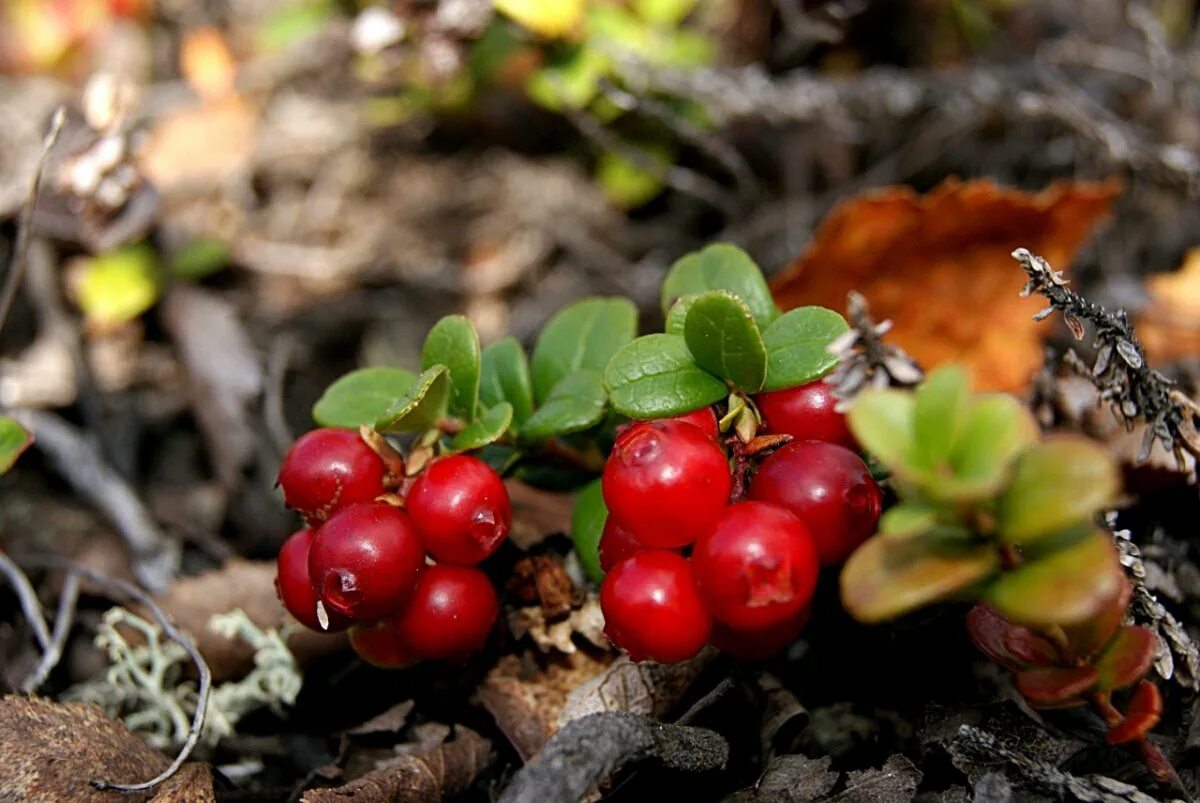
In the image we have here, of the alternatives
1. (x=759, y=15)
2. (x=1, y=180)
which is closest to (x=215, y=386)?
(x=1, y=180)

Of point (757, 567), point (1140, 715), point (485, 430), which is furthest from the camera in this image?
point (485, 430)

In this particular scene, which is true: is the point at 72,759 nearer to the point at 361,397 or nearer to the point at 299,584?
the point at 299,584

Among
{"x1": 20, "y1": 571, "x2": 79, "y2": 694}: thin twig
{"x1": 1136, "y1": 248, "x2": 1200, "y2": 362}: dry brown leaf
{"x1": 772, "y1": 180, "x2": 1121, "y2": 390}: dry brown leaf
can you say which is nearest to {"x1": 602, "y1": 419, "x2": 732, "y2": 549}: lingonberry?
{"x1": 20, "y1": 571, "x2": 79, "y2": 694}: thin twig

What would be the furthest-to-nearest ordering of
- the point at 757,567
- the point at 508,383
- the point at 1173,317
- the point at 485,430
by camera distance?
1. the point at 1173,317
2. the point at 508,383
3. the point at 485,430
4. the point at 757,567

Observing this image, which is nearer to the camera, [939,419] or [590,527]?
[939,419]

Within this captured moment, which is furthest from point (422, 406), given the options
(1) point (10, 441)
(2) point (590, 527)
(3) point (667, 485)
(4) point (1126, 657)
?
(4) point (1126, 657)

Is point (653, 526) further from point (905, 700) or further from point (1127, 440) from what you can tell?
point (1127, 440)

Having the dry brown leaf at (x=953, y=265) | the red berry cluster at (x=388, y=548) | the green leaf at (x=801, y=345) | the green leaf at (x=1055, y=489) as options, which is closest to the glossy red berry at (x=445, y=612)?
the red berry cluster at (x=388, y=548)
